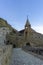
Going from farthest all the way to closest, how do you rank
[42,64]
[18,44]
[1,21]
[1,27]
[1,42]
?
[1,21] → [1,27] → [1,42] → [18,44] → [42,64]

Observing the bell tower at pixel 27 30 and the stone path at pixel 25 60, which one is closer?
the stone path at pixel 25 60

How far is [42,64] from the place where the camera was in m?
19.2

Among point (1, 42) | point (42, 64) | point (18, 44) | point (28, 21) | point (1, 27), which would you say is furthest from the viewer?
point (1, 27)

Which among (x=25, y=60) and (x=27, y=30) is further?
(x=27, y=30)

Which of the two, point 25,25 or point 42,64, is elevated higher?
point 25,25

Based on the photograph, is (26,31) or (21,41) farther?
(26,31)

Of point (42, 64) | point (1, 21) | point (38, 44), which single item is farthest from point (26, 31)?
point (42, 64)

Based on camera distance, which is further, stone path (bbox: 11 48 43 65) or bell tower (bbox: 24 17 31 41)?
bell tower (bbox: 24 17 31 41)

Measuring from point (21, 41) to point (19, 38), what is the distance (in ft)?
4.58

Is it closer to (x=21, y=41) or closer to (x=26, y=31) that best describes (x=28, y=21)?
(x=26, y=31)

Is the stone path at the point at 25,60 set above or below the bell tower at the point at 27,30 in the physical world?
below

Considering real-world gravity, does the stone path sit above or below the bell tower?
below

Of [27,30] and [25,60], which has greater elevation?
[27,30]

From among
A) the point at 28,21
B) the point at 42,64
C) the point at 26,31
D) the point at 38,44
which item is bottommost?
the point at 42,64
